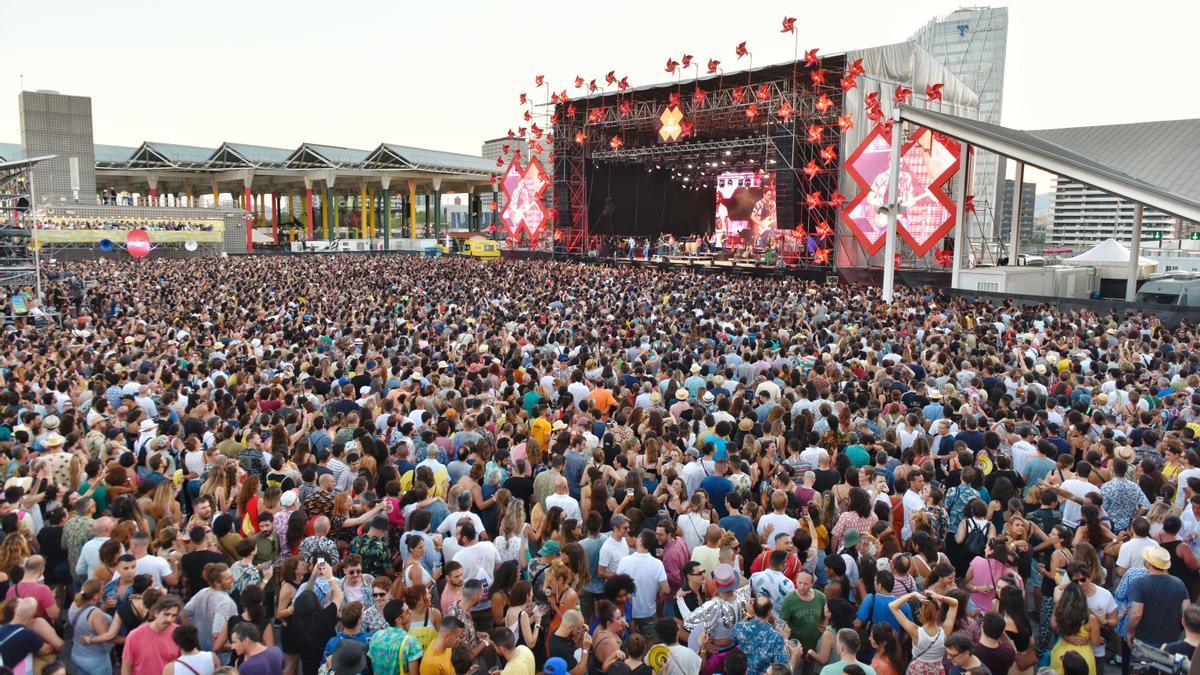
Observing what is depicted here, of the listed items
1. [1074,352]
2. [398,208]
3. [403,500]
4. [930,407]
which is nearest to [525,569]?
[403,500]

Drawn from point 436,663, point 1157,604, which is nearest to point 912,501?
point 1157,604

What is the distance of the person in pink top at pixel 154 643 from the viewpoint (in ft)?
12.8

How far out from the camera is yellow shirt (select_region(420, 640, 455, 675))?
384 cm

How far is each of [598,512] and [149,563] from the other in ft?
9.36

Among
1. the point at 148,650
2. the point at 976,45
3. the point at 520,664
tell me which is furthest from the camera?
the point at 976,45

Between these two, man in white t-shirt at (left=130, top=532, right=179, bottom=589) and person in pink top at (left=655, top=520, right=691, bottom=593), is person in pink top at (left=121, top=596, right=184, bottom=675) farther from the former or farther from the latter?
person in pink top at (left=655, top=520, right=691, bottom=593)

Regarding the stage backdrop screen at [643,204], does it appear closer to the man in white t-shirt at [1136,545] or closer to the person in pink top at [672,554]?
the person in pink top at [672,554]

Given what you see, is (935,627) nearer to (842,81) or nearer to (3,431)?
(3,431)

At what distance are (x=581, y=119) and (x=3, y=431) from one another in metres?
32.9

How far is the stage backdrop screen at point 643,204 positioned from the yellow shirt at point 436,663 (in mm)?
35621

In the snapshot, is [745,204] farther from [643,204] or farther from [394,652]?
[394,652]

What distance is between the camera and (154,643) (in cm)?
393

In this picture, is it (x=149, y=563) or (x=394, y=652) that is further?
(x=149, y=563)

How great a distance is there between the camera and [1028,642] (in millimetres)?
4102
